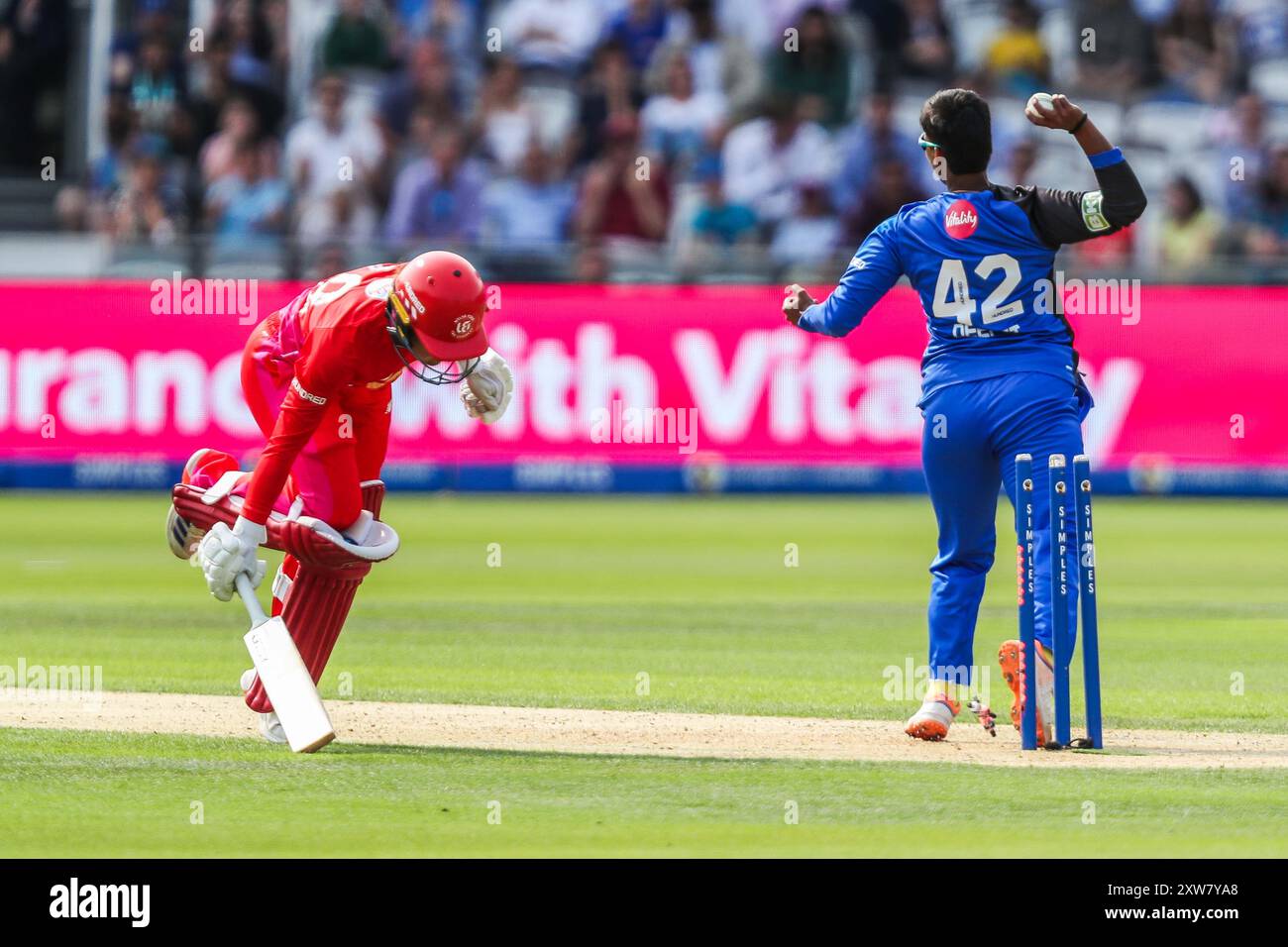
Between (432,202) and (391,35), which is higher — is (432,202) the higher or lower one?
the lower one

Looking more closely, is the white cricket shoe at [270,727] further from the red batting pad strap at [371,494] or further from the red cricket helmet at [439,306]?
the red cricket helmet at [439,306]

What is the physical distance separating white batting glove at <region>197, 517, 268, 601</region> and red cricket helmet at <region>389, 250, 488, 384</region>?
0.91 meters

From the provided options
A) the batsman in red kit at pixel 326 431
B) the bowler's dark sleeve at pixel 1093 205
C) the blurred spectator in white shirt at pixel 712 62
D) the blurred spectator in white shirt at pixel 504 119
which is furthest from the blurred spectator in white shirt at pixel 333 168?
the bowler's dark sleeve at pixel 1093 205

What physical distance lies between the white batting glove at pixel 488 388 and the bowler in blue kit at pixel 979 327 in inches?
47.7

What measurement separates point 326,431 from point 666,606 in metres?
6.02

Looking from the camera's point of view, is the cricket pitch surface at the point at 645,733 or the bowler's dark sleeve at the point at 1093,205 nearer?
the bowler's dark sleeve at the point at 1093,205

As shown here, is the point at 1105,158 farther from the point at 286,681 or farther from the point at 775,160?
the point at 775,160

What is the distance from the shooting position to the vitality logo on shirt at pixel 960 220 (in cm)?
878

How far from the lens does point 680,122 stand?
24.5 m

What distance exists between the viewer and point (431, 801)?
306 inches

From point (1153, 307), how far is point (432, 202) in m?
7.22

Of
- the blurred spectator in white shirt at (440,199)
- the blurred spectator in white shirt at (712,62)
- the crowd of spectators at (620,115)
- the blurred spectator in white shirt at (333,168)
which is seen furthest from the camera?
the blurred spectator in white shirt at (712,62)
